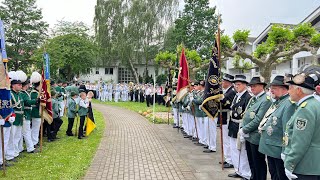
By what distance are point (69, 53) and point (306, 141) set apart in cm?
2903

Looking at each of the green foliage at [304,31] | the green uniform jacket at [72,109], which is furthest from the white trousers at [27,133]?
the green foliage at [304,31]

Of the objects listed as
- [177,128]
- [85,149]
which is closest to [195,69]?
[177,128]

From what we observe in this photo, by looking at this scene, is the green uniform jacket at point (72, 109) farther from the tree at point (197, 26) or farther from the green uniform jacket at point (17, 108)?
the tree at point (197, 26)

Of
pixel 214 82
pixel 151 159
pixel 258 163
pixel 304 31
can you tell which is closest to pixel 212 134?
pixel 151 159

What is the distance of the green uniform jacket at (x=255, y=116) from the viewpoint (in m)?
5.58

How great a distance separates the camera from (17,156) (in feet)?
27.7

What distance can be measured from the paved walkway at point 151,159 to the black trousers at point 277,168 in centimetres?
216

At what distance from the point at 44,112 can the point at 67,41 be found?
2281cm

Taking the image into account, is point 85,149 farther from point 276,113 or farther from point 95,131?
point 276,113

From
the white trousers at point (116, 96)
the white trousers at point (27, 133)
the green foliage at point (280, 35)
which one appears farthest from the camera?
the white trousers at point (116, 96)

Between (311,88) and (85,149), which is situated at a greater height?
(311,88)

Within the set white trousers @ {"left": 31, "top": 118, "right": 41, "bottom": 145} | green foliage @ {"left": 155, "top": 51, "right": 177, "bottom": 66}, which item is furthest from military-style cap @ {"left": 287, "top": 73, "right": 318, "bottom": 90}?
green foliage @ {"left": 155, "top": 51, "right": 177, "bottom": 66}

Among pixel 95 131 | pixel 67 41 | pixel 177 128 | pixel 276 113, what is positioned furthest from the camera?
pixel 67 41

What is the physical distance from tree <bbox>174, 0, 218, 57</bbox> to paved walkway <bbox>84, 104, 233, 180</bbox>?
29020 mm
